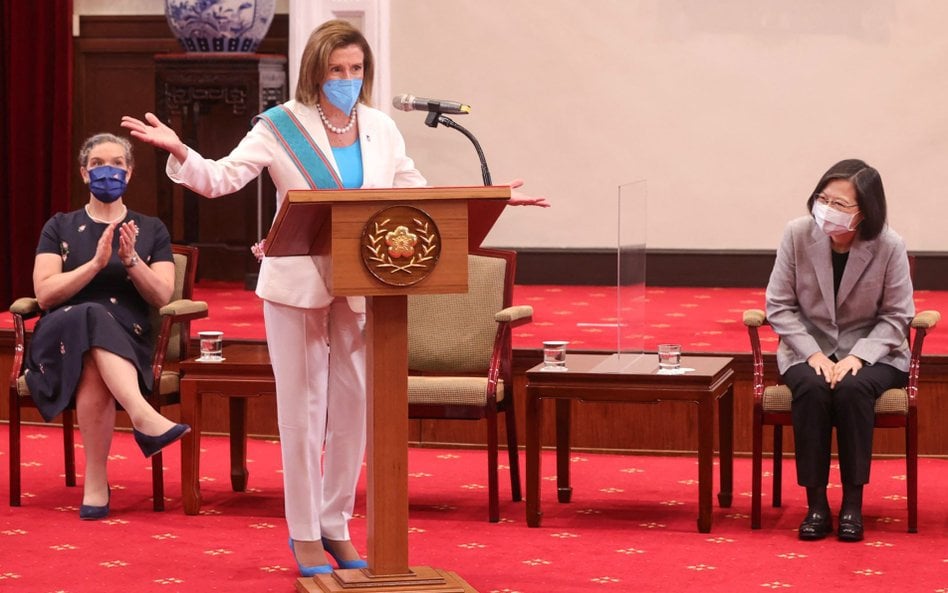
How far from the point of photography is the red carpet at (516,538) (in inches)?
146

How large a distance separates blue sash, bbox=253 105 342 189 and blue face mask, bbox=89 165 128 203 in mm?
1224

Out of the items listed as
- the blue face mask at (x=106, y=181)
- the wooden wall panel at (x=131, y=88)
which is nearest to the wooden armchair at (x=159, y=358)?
the blue face mask at (x=106, y=181)

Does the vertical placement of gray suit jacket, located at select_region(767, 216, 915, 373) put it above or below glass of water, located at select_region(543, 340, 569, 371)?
above

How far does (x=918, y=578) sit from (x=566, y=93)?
516cm

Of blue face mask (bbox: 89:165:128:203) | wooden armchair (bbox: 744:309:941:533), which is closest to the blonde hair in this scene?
blue face mask (bbox: 89:165:128:203)

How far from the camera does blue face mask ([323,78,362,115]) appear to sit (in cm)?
352

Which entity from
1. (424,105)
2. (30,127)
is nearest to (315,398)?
(424,105)

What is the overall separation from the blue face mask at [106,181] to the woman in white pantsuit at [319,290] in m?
1.14

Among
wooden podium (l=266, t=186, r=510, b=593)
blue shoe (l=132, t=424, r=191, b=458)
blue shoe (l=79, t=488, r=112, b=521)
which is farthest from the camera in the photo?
blue shoe (l=79, t=488, r=112, b=521)

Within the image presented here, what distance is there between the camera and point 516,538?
4.22 metres

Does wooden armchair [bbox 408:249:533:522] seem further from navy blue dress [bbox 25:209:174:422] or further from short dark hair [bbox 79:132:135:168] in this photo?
short dark hair [bbox 79:132:135:168]

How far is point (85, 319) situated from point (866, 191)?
2.37 metres

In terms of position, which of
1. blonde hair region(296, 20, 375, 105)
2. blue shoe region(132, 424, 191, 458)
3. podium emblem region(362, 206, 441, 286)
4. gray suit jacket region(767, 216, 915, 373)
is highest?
blonde hair region(296, 20, 375, 105)

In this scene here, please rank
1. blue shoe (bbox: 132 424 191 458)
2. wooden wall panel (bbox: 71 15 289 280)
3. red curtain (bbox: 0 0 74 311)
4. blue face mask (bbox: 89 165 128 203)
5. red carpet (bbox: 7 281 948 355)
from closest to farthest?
1. blue shoe (bbox: 132 424 191 458)
2. blue face mask (bbox: 89 165 128 203)
3. red carpet (bbox: 7 281 948 355)
4. red curtain (bbox: 0 0 74 311)
5. wooden wall panel (bbox: 71 15 289 280)
